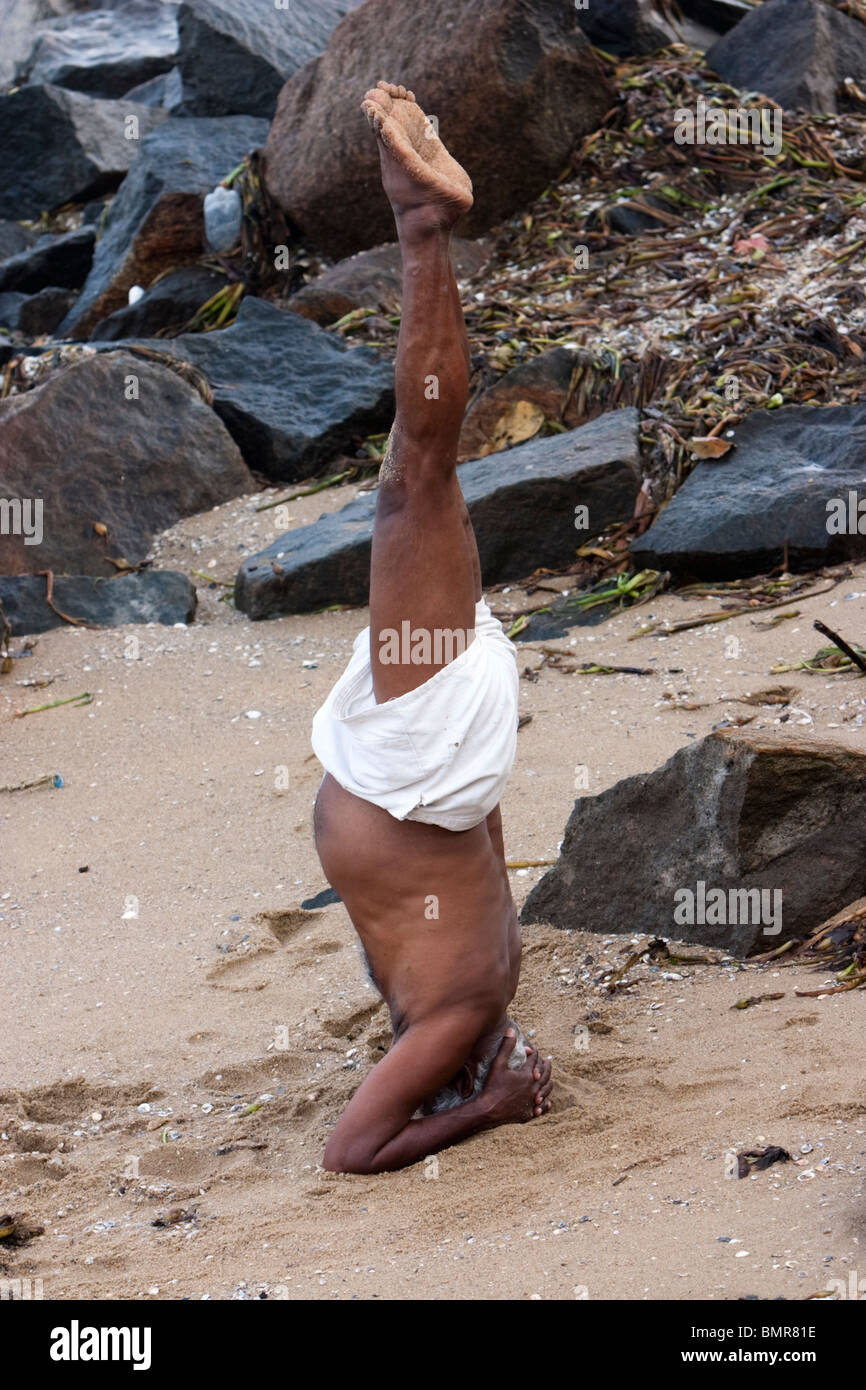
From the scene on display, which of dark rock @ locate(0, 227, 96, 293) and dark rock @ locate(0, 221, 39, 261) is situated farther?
dark rock @ locate(0, 221, 39, 261)

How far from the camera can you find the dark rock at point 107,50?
58.5 feet

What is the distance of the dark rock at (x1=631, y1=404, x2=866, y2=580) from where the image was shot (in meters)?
6.31

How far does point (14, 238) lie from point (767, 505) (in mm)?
11131

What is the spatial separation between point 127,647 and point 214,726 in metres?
1.09

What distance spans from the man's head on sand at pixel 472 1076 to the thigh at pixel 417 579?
0.90 meters

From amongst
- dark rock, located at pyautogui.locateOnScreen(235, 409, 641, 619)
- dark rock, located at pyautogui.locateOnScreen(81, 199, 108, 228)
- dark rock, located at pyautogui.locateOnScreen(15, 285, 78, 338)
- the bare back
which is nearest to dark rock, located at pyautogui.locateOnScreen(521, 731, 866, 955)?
the bare back

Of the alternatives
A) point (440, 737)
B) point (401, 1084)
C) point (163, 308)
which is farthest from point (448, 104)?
point (401, 1084)

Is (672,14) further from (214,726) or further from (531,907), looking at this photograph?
(531,907)

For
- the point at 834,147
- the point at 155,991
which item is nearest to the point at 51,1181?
the point at 155,991

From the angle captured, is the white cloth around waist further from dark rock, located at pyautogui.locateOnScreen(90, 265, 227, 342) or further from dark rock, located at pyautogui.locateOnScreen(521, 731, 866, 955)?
dark rock, located at pyautogui.locateOnScreen(90, 265, 227, 342)

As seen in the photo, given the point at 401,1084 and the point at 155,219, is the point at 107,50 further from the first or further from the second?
the point at 401,1084

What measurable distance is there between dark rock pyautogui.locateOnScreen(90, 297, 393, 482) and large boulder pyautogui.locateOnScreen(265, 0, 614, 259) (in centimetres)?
139

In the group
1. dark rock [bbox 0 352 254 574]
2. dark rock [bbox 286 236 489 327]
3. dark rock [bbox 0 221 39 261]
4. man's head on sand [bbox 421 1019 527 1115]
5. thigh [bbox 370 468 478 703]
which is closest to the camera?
thigh [bbox 370 468 478 703]

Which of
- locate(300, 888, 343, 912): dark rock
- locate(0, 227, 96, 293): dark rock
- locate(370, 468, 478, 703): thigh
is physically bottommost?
locate(300, 888, 343, 912): dark rock
